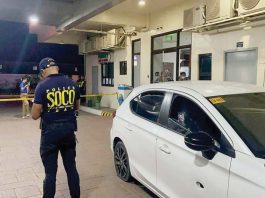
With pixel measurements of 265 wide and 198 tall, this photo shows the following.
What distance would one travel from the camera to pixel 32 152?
5.96 metres

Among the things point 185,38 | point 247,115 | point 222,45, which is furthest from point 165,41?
point 247,115

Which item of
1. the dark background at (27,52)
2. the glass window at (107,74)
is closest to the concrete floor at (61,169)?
the glass window at (107,74)

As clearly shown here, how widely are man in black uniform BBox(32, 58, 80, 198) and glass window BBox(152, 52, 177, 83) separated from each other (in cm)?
728

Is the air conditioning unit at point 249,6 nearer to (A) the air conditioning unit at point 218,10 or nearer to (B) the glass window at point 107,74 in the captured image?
(A) the air conditioning unit at point 218,10

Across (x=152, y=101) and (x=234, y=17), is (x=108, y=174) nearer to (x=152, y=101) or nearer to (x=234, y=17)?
(x=152, y=101)

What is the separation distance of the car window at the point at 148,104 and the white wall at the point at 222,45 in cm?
426

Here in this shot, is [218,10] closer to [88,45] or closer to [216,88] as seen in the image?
[216,88]

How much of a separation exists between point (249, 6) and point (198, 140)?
16.5 ft

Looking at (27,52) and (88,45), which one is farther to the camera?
(27,52)

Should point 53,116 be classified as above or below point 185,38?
below

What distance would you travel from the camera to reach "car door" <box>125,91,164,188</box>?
322cm

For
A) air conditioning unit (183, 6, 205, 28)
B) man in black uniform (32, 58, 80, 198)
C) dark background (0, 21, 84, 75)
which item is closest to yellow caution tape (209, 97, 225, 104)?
man in black uniform (32, 58, 80, 198)

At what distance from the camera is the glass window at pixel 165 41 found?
33.3 ft

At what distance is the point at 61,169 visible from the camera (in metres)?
4.82
